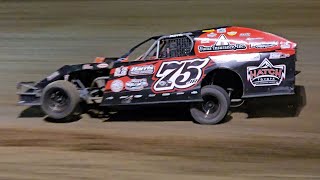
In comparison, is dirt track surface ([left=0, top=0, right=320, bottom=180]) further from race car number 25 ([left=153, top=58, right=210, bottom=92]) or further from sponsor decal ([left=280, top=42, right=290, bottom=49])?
sponsor decal ([left=280, top=42, right=290, bottom=49])

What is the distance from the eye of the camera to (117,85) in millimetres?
10289

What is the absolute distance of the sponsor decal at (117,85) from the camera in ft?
33.7

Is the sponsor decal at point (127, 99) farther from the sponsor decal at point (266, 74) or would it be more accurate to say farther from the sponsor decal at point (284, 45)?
the sponsor decal at point (284, 45)

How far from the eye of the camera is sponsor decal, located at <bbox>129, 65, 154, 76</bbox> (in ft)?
33.3

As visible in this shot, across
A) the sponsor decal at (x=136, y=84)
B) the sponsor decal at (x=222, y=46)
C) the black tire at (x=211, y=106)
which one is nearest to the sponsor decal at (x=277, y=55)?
the sponsor decal at (x=222, y=46)

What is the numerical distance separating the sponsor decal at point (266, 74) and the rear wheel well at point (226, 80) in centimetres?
32

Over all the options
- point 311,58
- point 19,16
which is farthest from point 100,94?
point 19,16

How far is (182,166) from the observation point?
7191mm

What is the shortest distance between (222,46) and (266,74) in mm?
854

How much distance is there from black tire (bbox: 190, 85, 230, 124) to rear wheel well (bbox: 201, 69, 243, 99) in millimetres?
228

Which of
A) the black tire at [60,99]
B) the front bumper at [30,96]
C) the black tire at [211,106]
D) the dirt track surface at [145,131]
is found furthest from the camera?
the front bumper at [30,96]

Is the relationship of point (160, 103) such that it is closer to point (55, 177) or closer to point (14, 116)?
point (14, 116)

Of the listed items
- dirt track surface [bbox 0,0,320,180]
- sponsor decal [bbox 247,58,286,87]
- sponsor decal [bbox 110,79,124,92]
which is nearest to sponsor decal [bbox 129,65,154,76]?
sponsor decal [bbox 110,79,124,92]

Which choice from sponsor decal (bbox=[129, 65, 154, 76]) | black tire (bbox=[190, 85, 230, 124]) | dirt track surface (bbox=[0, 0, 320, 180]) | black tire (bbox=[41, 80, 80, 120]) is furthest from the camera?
black tire (bbox=[41, 80, 80, 120])
